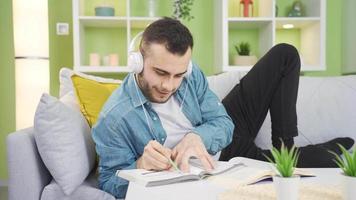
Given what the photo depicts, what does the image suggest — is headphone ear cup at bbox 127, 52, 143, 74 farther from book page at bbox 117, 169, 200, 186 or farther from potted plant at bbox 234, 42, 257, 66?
potted plant at bbox 234, 42, 257, 66

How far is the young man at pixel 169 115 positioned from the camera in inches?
45.7

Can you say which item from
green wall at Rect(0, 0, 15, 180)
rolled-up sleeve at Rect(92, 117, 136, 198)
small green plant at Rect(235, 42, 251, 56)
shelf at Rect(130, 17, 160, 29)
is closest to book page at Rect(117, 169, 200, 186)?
rolled-up sleeve at Rect(92, 117, 136, 198)

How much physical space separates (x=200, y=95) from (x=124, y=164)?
16.4 inches

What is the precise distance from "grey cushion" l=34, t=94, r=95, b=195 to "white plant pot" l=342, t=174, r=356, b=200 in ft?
2.74

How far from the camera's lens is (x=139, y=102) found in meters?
1.28

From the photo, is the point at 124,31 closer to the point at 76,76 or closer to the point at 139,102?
the point at 76,76

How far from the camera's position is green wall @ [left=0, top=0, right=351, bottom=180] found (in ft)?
9.96

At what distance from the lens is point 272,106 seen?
1.71 meters

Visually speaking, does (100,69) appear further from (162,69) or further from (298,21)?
(162,69)

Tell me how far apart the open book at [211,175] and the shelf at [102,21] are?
1897 mm

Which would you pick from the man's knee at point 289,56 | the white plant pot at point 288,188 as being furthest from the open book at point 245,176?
the man's knee at point 289,56

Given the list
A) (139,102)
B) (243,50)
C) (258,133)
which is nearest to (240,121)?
(258,133)

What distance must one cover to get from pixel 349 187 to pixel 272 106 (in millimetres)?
1015

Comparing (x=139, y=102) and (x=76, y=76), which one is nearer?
(x=139, y=102)
